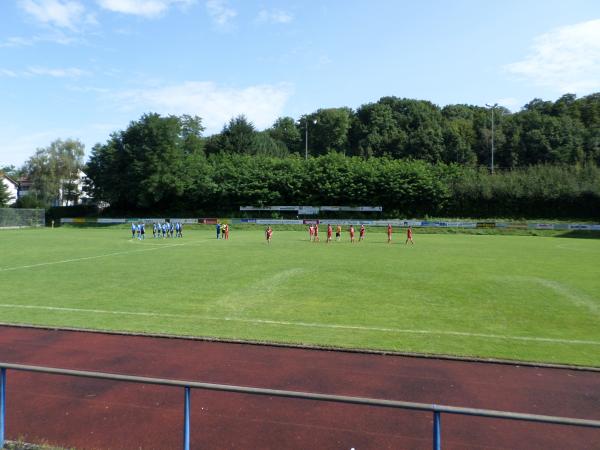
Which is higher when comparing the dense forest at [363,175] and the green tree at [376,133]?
the green tree at [376,133]

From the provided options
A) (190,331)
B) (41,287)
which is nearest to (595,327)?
(190,331)

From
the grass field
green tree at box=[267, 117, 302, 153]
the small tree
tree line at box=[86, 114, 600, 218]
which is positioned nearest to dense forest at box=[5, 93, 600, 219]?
tree line at box=[86, 114, 600, 218]

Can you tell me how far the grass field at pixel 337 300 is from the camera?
1120 centimetres

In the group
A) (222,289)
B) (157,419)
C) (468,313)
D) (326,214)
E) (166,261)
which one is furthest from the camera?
(326,214)

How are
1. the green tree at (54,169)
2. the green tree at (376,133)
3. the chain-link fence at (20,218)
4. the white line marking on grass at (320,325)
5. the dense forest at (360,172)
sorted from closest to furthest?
the white line marking on grass at (320,325) < the chain-link fence at (20,218) < the dense forest at (360,172) < the green tree at (54,169) < the green tree at (376,133)

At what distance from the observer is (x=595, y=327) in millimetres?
11977

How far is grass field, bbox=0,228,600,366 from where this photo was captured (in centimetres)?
1120

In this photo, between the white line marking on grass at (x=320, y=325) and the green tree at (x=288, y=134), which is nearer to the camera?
the white line marking on grass at (x=320, y=325)

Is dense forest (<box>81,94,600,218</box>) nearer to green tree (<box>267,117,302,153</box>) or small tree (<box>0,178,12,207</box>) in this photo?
small tree (<box>0,178,12,207</box>)

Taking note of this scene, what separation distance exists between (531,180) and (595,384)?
64.5 metres

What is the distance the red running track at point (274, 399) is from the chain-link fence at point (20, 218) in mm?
59898

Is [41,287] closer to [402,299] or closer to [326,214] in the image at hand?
[402,299]

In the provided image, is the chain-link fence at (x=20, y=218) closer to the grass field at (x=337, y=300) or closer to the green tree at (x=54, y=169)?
the green tree at (x=54, y=169)

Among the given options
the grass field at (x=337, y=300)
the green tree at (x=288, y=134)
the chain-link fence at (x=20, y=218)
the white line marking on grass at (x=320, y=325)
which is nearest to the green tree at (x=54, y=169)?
the chain-link fence at (x=20, y=218)
